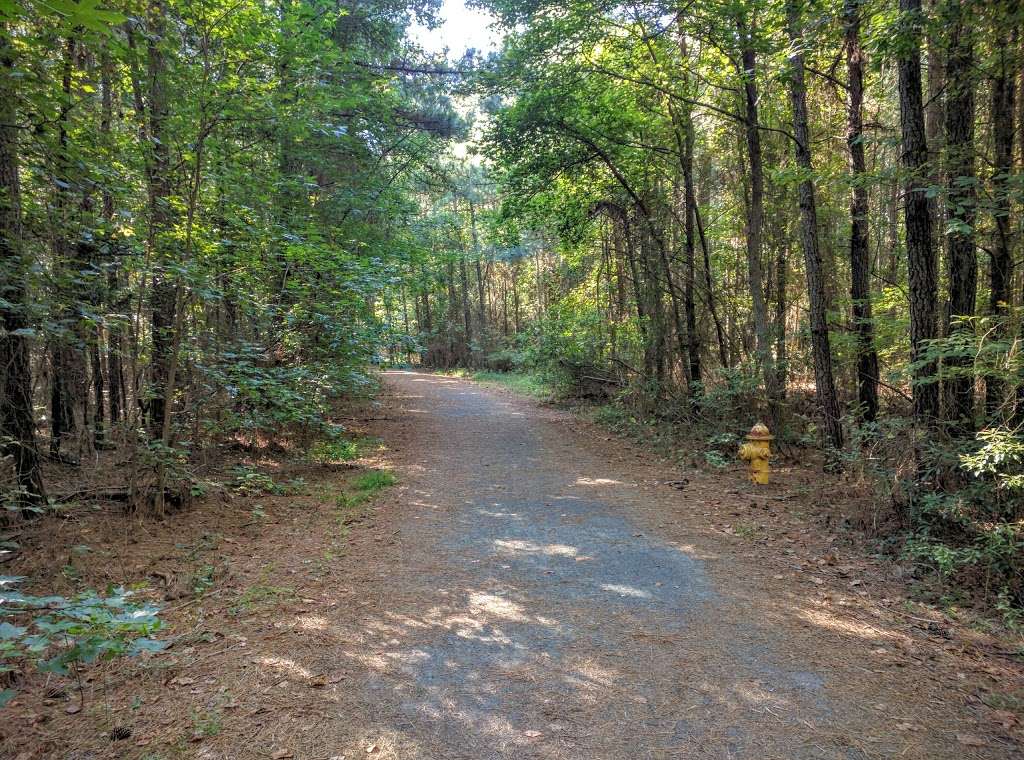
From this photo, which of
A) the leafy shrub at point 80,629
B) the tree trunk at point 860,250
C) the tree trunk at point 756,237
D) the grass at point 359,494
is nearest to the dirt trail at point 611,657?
the grass at point 359,494

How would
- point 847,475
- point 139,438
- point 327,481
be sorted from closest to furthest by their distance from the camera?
point 139,438 < point 847,475 < point 327,481

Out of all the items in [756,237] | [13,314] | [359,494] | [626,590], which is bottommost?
[626,590]

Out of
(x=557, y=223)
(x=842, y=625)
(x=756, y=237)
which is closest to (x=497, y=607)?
(x=842, y=625)

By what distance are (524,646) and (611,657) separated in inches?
22.3

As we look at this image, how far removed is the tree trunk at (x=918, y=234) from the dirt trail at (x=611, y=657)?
249 cm

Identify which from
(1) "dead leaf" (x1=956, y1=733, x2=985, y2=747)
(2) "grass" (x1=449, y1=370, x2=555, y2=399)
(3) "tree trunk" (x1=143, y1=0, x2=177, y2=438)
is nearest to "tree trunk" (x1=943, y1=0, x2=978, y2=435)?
(1) "dead leaf" (x1=956, y1=733, x2=985, y2=747)

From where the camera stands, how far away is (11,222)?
4.57m

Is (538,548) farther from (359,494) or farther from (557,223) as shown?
(557,223)

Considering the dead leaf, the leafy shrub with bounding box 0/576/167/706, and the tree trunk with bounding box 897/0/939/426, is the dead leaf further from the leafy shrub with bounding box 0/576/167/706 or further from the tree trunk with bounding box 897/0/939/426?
the leafy shrub with bounding box 0/576/167/706

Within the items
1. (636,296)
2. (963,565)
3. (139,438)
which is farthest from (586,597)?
(636,296)

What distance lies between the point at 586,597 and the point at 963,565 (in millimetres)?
3157

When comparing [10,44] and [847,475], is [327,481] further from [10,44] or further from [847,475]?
[847,475]

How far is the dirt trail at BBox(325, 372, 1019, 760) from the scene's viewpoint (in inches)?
107

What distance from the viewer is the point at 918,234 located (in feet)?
19.0
